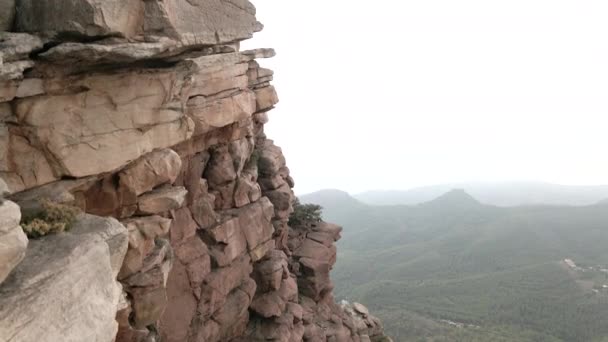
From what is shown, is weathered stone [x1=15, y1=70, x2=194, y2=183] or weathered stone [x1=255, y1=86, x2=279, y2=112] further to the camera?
weathered stone [x1=255, y1=86, x2=279, y2=112]

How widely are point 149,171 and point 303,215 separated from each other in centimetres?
2701

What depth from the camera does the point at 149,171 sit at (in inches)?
905

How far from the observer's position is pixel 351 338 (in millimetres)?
42438

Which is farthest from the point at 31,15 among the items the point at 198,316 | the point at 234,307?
the point at 234,307

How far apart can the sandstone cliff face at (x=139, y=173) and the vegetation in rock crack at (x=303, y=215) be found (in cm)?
979

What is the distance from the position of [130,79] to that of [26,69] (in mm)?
4100

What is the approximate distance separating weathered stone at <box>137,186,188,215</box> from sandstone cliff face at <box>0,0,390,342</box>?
7 cm

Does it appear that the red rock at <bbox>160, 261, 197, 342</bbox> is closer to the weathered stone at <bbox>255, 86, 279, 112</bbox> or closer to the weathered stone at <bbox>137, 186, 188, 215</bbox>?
the weathered stone at <bbox>137, 186, 188, 215</bbox>

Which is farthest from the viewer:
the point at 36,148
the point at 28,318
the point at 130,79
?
the point at 130,79

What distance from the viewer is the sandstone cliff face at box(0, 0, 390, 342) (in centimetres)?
1513

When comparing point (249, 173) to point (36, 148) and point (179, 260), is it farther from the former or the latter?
point (36, 148)

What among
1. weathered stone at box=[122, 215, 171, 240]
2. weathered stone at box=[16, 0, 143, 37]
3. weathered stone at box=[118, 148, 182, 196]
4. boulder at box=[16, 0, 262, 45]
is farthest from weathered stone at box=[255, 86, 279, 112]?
weathered stone at box=[16, 0, 143, 37]

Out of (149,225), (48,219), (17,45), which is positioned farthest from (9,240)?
(149,225)

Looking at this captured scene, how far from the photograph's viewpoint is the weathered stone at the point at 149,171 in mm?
22403
